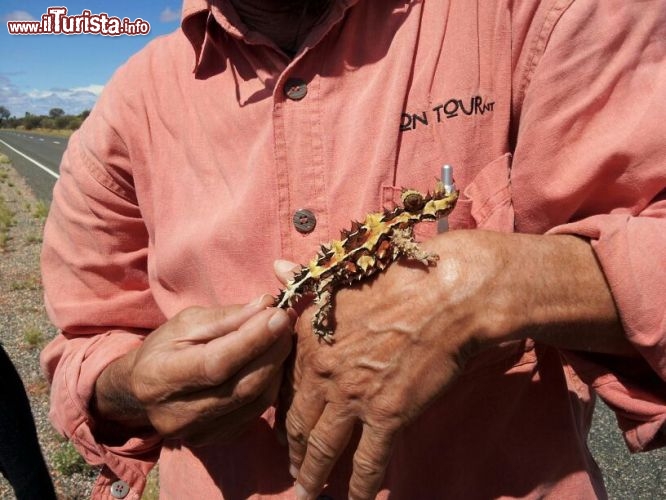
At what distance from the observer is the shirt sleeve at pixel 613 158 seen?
1.54m

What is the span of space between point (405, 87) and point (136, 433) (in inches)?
78.8

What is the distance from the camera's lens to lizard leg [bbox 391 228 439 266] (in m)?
1.63

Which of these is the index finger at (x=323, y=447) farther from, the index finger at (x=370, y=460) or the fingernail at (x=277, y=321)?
the fingernail at (x=277, y=321)

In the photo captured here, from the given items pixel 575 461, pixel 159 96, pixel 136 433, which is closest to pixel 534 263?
pixel 575 461

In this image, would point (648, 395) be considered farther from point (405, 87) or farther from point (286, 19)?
point (286, 19)

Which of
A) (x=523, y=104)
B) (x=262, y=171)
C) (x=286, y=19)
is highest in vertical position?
(x=286, y=19)

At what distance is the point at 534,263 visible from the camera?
63.6 inches

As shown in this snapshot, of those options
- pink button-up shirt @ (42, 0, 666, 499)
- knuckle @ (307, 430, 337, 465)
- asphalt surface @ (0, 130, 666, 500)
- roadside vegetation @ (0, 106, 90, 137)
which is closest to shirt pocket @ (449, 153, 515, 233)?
pink button-up shirt @ (42, 0, 666, 499)

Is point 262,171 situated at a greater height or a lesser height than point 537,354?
greater

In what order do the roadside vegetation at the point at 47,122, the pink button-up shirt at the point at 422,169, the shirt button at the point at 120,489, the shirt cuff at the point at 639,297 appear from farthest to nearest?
the roadside vegetation at the point at 47,122 < the shirt button at the point at 120,489 < the pink button-up shirt at the point at 422,169 < the shirt cuff at the point at 639,297

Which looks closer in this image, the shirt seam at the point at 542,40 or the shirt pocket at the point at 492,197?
the shirt seam at the point at 542,40

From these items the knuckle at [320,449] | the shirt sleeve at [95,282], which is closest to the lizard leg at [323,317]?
the knuckle at [320,449]

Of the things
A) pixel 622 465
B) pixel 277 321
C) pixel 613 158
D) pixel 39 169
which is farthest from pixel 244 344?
pixel 39 169

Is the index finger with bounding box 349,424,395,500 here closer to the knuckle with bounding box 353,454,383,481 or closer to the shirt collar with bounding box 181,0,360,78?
the knuckle with bounding box 353,454,383,481
